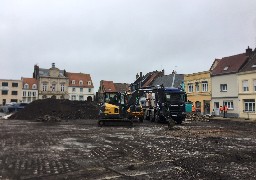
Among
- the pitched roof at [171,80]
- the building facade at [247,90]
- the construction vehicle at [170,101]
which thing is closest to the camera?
the construction vehicle at [170,101]

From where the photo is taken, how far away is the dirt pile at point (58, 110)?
37.7 m

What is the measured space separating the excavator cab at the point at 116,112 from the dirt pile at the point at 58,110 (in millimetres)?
12817

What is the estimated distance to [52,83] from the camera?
3307 inches

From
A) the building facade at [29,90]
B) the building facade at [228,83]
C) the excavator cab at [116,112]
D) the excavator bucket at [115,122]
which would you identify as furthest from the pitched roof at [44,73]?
the excavator bucket at [115,122]

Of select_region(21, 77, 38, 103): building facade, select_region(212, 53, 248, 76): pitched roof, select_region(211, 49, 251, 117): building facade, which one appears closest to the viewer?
select_region(211, 49, 251, 117): building facade

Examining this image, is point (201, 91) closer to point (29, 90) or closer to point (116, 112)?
point (116, 112)

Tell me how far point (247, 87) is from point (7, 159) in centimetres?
3620

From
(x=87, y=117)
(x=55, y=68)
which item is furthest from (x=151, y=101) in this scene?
(x=55, y=68)

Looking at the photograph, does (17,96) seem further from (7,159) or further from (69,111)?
(7,159)

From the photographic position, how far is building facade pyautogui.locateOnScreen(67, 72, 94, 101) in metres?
85.9

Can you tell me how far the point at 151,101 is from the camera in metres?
31.5

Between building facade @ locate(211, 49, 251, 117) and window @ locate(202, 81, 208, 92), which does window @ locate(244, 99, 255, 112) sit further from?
window @ locate(202, 81, 208, 92)

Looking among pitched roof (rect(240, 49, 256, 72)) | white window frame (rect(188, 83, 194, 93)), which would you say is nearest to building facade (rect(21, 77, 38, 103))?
white window frame (rect(188, 83, 194, 93))

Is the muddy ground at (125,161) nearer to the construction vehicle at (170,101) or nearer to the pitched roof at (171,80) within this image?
the construction vehicle at (170,101)
